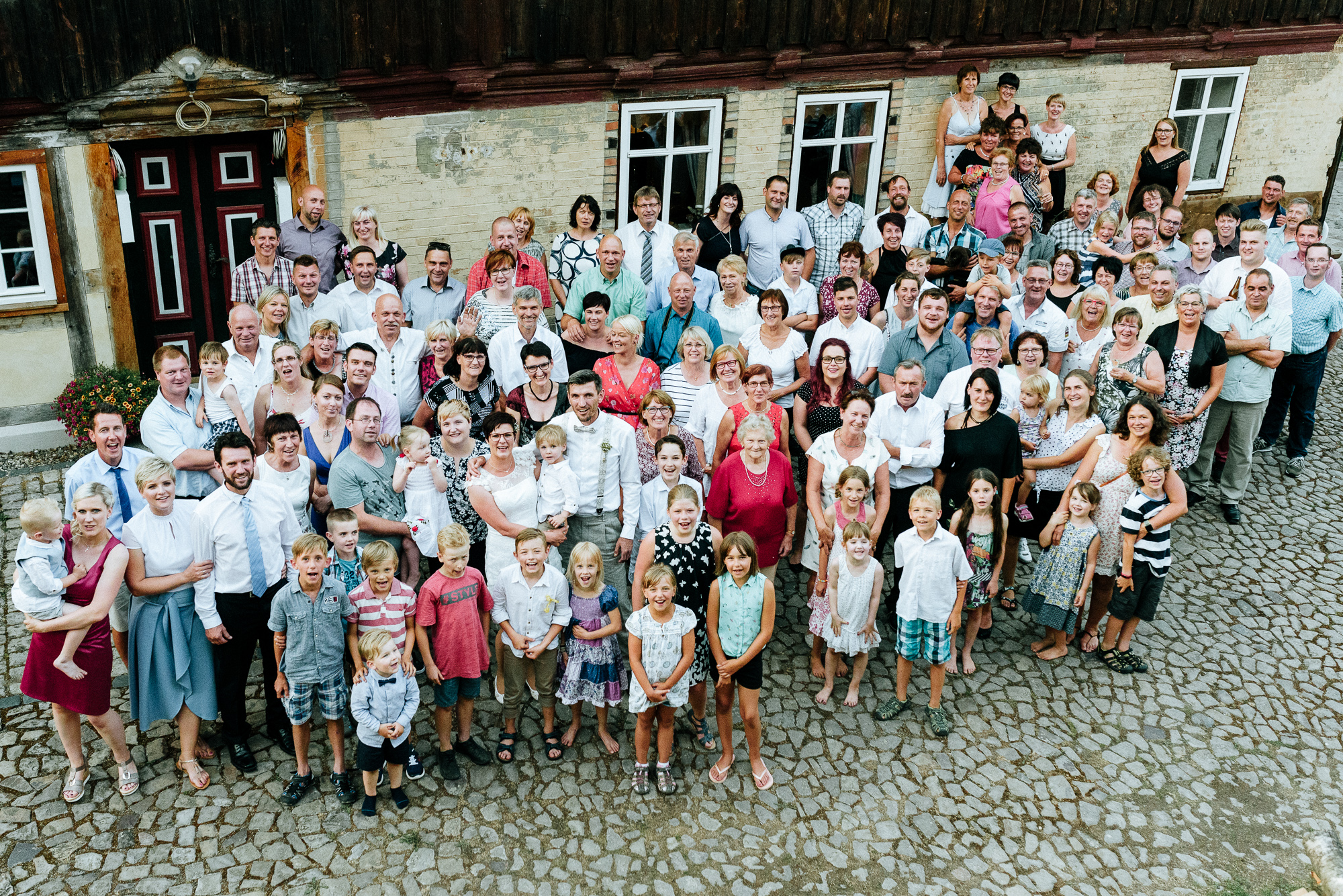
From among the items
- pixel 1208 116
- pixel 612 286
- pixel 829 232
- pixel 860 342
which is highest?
pixel 1208 116

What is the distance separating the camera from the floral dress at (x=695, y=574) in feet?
21.8

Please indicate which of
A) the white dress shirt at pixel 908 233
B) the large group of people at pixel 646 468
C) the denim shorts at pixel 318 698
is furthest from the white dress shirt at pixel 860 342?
the denim shorts at pixel 318 698

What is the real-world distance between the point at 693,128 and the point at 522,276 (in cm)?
366

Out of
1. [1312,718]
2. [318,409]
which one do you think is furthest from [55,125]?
[1312,718]

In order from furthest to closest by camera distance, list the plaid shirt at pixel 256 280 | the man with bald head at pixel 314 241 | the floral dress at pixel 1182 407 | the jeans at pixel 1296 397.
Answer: the jeans at pixel 1296 397 < the man with bald head at pixel 314 241 < the floral dress at pixel 1182 407 < the plaid shirt at pixel 256 280

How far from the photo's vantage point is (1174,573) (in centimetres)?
915

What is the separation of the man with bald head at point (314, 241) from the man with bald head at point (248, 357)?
175cm

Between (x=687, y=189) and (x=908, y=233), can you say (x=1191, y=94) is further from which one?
(x=687, y=189)

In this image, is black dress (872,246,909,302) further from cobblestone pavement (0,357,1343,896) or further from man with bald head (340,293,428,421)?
man with bald head (340,293,428,421)

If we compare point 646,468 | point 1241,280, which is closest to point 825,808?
point 646,468

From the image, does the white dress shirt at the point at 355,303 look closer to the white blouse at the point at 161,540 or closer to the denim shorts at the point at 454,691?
the white blouse at the point at 161,540

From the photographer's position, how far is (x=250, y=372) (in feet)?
25.5

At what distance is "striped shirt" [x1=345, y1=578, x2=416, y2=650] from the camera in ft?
20.6

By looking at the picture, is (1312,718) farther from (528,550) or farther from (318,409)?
(318,409)
